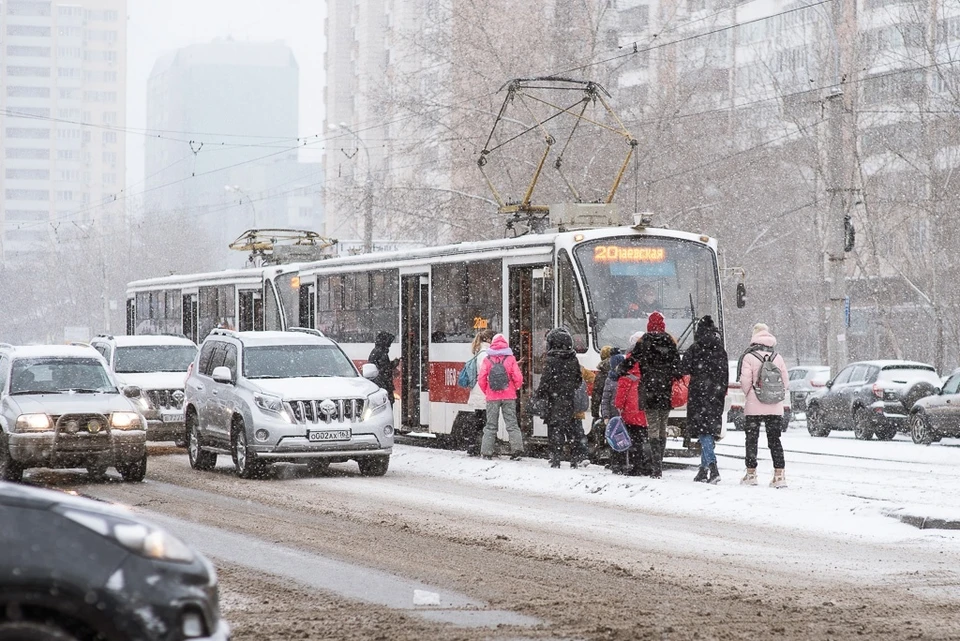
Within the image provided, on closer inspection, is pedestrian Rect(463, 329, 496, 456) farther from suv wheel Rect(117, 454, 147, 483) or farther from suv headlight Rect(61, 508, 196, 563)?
suv headlight Rect(61, 508, 196, 563)

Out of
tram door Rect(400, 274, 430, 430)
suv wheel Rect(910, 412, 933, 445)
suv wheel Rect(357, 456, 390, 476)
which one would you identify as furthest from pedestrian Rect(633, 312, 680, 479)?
suv wheel Rect(910, 412, 933, 445)

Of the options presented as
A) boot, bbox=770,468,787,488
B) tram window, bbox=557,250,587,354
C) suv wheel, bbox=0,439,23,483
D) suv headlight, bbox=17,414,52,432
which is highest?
tram window, bbox=557,250,587,354

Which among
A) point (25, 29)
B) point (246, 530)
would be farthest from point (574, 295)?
point (25, 29)

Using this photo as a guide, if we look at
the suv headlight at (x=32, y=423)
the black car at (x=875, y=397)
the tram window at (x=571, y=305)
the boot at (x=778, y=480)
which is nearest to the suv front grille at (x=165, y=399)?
the tram window at (x=571, y=305)

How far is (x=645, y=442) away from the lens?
1841 centimetres

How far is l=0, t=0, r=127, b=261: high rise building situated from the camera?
193 metres

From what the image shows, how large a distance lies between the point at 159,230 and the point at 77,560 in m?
119

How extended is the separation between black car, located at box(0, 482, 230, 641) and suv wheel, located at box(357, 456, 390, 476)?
13.8 meters

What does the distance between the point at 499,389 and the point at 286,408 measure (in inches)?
142

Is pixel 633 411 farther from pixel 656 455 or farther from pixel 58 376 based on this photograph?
pixel 58 376

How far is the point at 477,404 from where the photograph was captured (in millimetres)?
22562

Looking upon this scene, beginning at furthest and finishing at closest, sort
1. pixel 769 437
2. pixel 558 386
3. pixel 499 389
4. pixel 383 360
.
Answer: pixel 383 360 → pixel 499 389 → pixel 558 386 → pixel 769 437

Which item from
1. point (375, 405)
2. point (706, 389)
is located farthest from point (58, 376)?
point (706, 389)

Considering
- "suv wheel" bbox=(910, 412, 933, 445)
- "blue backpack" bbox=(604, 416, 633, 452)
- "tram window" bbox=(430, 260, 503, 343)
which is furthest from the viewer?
"suv wheel" bbox=(910, 412, 933, 445)
